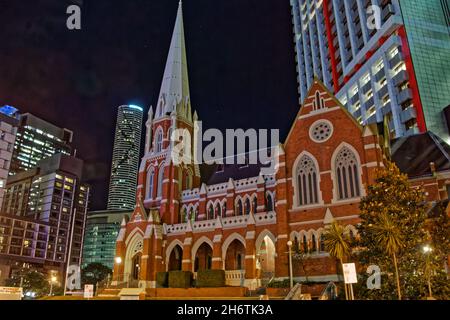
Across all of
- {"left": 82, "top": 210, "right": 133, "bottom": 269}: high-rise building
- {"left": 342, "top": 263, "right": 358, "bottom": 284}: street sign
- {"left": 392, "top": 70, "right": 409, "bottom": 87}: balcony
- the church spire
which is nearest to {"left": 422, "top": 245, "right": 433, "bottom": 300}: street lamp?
{"left": 342, "top": 263, "right": 358, "bottom": 284}: street sign

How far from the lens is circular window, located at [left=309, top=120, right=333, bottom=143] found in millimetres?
36469

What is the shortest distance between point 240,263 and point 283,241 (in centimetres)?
1004

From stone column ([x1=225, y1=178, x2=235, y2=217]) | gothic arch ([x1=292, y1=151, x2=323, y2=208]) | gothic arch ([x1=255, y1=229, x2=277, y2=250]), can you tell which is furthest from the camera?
stone column ([x1=225, y1=178, x2=235, y2=217])

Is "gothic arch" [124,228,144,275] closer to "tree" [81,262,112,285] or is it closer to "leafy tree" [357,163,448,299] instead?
"leafy tree" [357,163,448,299]

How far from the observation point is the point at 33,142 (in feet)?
572

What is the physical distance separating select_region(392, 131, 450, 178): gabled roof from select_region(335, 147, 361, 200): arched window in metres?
11.5

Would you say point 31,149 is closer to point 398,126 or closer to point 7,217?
point 7,217

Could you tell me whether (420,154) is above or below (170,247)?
above

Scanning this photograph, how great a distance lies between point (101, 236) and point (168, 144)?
153 metres

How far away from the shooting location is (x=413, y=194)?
24.9 m

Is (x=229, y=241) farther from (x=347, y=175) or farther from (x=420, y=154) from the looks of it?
(x=420, y=154)

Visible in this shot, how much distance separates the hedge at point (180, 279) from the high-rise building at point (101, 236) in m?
165

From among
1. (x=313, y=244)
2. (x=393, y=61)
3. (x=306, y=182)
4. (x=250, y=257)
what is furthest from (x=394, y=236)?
(x=393, y=61)
